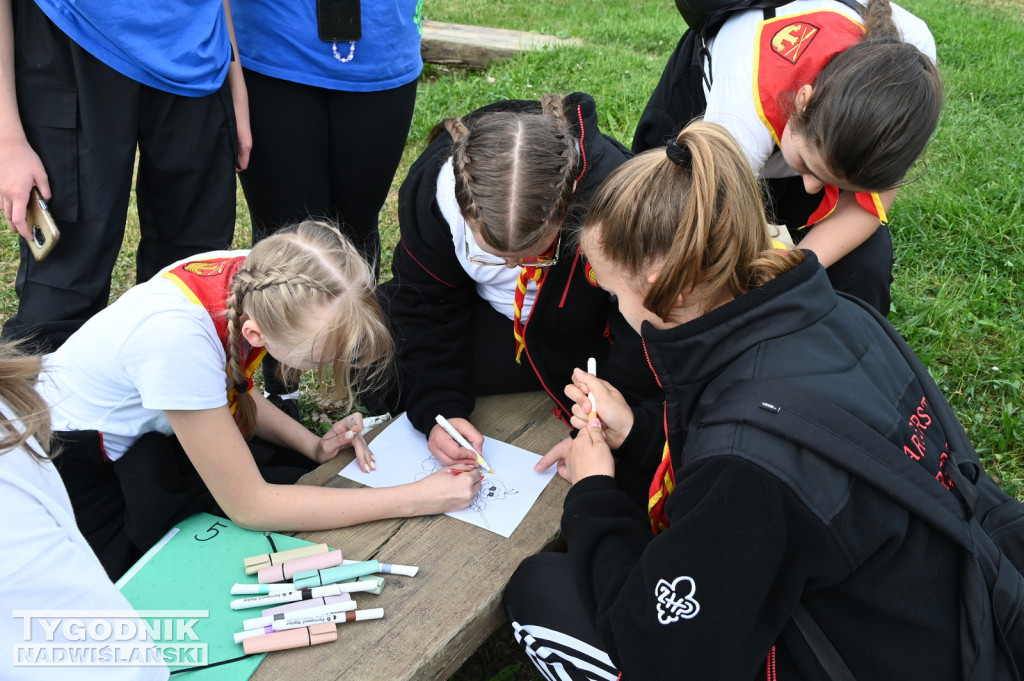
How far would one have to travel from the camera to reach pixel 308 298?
5.50 ft

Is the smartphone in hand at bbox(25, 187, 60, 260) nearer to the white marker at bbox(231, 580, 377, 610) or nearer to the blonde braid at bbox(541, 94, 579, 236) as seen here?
the white marker at bbox(231, 580, 377, 610)

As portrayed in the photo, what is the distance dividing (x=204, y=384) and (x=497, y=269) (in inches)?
36.2

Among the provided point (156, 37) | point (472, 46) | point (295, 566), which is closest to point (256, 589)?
point (295, 566)

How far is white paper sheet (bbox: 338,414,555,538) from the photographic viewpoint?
5.99ft

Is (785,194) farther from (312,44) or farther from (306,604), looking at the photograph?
(306,604)

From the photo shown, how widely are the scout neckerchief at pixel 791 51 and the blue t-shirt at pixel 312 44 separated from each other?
3.53 ft

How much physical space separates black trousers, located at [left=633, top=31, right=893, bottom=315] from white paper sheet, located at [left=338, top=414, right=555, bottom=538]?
1.12 meters

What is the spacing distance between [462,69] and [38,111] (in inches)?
188

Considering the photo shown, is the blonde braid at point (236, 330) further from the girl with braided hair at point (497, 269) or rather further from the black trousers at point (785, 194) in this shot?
the black trousers at point (785, 194)

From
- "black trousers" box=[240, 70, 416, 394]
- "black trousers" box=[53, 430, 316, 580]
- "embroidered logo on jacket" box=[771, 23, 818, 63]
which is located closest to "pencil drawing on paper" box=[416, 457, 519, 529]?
"black trousers" box=[53, 430, 316, 580]

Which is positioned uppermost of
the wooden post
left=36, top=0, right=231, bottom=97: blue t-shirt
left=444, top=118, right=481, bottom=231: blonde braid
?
left=36, top=0, right=231, bottom=97: blue t-shirt

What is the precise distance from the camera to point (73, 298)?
2.07 metres

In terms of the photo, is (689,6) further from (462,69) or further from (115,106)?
(462,69)

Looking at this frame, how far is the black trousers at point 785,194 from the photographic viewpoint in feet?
7.89
